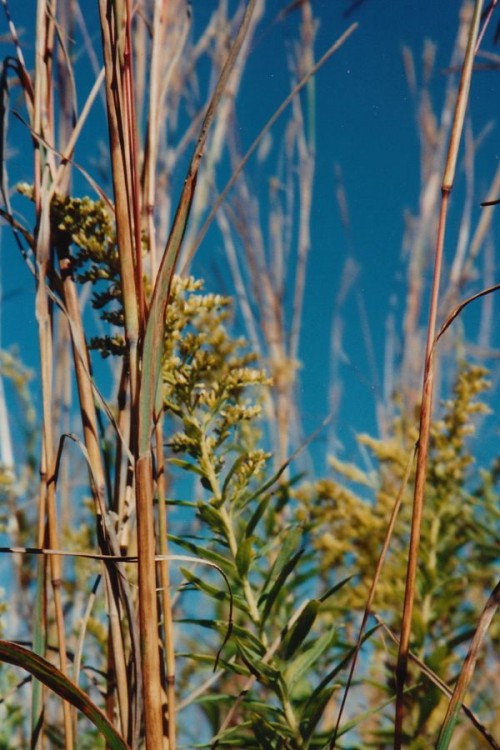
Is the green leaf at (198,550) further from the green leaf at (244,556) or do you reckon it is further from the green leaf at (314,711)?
the green leaf at (314,711)

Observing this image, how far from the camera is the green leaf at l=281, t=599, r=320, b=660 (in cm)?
51

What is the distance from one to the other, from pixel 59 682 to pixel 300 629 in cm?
22

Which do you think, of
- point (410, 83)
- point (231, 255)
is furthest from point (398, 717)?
point (410, 83)

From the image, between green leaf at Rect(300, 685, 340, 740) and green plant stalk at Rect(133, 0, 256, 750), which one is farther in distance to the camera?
green leaf at Rect(300, 685, 340, 740)

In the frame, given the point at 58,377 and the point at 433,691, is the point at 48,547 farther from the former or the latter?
the point at 58,377

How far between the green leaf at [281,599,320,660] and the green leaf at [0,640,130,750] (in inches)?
7.1

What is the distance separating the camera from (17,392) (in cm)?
141

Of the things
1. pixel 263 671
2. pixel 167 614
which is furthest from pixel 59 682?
pixel 263 671

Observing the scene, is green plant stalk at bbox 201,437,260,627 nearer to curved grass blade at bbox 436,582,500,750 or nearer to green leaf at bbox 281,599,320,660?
green leaf at bbox 281,599,320,660

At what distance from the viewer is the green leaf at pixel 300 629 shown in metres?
0.51

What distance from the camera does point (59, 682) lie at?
1.23 feet

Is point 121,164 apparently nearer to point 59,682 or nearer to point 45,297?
point 45,297

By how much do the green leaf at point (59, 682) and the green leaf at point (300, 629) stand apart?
0.18 meters

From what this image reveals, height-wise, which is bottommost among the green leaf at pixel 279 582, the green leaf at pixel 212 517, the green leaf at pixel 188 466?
the green leaf at pixel 279 582
